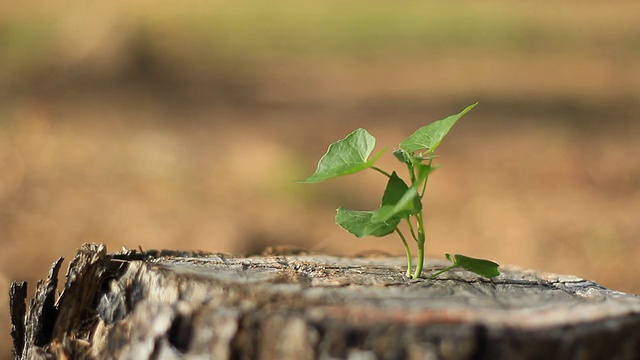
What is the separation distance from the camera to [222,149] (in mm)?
4668

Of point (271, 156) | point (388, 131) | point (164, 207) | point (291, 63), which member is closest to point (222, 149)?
point (271, 156)

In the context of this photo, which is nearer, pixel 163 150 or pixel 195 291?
pixel 195 291

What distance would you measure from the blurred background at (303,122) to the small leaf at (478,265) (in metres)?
1.61

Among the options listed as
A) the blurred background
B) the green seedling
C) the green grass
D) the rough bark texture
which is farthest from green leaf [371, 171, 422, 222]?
the green grass

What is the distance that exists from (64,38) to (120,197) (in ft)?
6.73

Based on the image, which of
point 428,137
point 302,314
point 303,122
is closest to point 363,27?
point 303,122

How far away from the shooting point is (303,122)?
504 cm

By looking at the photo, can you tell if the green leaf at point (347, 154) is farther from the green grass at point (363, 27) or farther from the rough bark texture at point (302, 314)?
the green grass at point (363, 27)

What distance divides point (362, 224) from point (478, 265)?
19cm

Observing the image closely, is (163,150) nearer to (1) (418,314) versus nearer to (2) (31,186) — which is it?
(2) (31,186)

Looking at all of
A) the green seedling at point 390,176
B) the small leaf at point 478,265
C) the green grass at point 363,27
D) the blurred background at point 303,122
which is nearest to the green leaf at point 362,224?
the green seedling at point 390,176

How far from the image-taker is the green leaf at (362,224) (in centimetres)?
114

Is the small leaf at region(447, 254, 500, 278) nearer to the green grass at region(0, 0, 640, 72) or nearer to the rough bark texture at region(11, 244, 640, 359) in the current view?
the rough bark texture at region(11, 244, 640, 359)

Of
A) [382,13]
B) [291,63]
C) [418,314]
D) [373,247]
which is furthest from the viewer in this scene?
[382,13]
